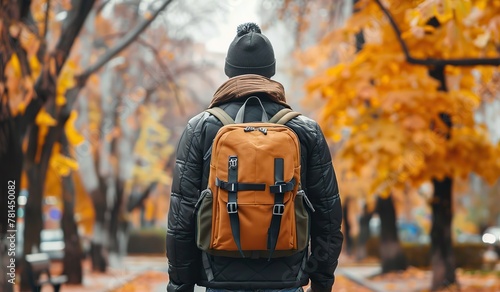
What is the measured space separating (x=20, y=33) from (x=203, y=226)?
7.30 m

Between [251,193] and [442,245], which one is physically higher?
[251,193]

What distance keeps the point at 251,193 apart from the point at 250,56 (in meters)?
0.77

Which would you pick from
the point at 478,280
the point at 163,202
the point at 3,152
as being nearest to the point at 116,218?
the point at 478,280

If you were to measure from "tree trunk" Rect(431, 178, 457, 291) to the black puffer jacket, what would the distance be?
13.8 metres

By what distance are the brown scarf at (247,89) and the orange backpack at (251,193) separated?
238 millimetres

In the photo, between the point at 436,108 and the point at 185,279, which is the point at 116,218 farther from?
the point at 185,279

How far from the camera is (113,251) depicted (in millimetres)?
28000

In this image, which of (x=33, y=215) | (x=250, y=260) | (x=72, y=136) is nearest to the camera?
(x=250, y=260)

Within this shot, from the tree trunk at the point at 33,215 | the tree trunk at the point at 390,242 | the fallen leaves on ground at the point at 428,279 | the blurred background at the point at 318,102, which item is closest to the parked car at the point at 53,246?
the blurred background at the point at 318,102

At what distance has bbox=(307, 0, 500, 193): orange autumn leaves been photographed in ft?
47.1

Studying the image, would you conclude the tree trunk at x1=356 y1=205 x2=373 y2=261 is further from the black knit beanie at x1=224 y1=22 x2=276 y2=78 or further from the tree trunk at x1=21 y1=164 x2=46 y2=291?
the black knit beanie at x1=224 y1=22 x2=276 y2=78

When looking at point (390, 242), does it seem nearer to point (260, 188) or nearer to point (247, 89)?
point (247, 89)

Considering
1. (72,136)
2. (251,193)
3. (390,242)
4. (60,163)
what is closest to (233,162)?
(251,193)

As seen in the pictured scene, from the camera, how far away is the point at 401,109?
1514cm
